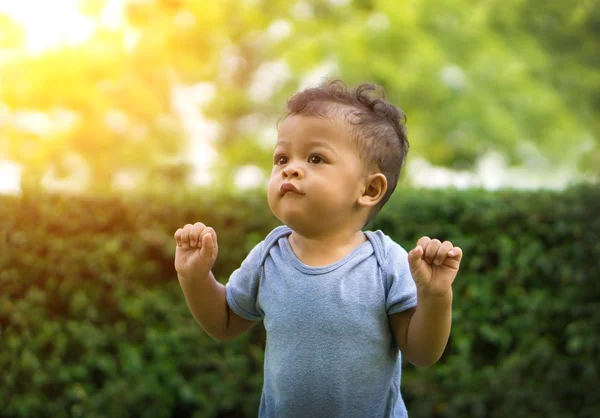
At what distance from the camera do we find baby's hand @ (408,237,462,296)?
6.90ft

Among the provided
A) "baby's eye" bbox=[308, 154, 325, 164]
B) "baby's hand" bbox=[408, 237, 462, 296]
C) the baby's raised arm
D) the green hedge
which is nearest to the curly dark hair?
"baby's eye" bbox=[308, 154, 325, 164]

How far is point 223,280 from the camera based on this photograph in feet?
17.9

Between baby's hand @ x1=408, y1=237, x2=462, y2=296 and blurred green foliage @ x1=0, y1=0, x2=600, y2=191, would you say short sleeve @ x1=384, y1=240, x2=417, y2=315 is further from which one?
blurred green foliage @ x1=0, y1=0, x2=600, y2=191

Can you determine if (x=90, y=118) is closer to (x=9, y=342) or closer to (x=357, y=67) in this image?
(x=357, y=67)

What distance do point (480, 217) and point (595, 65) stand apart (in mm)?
10448

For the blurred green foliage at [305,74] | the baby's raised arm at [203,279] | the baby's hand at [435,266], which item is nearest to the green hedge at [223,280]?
the baby's raised arm at [203,279]

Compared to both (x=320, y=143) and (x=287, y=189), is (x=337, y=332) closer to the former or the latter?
(x=287, y=189)

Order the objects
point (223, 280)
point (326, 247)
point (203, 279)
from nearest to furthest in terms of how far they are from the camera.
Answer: point (326, 247)
point (203, 279)
point (223, 280)

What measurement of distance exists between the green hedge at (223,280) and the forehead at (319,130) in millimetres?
3018

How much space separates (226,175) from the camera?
15.7 metres

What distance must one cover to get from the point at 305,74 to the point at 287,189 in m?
13.2

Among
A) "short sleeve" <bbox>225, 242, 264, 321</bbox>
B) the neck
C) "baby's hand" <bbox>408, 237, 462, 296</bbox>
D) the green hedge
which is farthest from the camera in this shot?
the green hedge

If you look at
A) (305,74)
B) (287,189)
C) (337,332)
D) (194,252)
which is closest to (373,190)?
(287,189)

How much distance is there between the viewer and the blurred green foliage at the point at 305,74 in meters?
14.1
